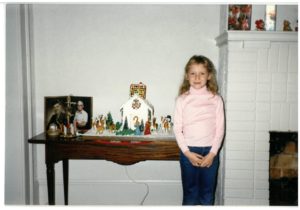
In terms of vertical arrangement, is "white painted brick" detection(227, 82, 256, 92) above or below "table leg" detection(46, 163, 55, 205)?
above

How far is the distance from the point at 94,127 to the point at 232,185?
46.8 inches

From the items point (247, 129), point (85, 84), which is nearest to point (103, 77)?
point (85, 84)

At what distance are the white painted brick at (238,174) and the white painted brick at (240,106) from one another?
1.55 feet

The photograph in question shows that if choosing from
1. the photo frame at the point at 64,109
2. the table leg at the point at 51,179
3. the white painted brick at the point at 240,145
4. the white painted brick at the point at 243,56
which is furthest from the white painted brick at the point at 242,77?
the table leg at the point at 51,179

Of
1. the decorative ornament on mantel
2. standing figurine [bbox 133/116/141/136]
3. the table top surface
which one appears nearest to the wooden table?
the table top surface

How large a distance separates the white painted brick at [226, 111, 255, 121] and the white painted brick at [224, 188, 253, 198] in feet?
1.82

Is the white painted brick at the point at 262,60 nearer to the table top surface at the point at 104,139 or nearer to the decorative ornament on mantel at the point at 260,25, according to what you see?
the decorative ornament on mantel at the point at 260,25

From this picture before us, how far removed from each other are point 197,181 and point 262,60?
3.25ft

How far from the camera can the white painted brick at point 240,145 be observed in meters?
2.23

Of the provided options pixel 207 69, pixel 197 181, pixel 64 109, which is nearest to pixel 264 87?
pixel 207 69

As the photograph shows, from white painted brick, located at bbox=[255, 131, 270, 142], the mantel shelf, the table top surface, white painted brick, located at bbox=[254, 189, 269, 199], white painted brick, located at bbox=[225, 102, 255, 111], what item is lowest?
white painted brick, located at bbox=[254, 189, 269, 199]

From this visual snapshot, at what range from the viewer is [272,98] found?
2180mm

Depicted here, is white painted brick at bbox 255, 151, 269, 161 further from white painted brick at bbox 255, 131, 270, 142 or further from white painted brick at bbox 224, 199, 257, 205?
white painted brick at bbox 224, 199, 257, 205

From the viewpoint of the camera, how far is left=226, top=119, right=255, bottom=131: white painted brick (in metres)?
2.21
